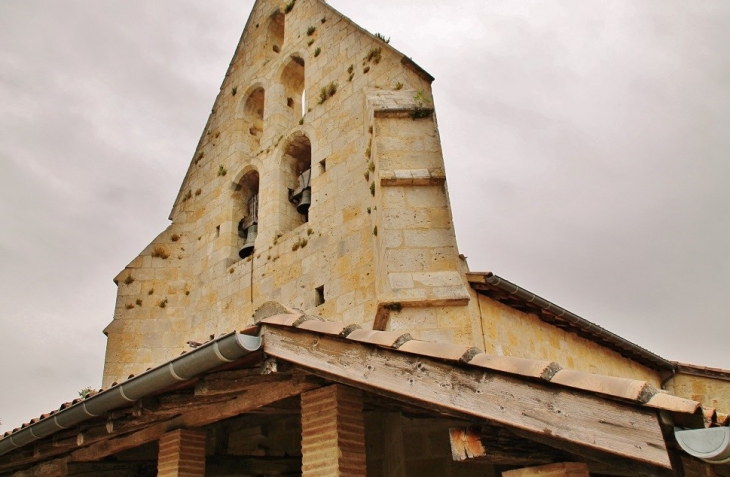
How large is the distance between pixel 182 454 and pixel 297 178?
223 inches

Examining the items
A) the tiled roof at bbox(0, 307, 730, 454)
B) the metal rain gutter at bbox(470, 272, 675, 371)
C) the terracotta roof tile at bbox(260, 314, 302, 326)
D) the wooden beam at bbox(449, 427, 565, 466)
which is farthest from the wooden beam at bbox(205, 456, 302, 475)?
the wooden beam at bbox(449, 427, 565, 466)

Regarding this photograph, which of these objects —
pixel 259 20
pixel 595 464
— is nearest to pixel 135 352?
pixel 259 20

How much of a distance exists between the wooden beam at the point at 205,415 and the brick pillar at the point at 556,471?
1523mm

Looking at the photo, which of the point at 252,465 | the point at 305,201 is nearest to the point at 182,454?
the point at 252,465

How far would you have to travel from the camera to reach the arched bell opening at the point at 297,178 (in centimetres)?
932

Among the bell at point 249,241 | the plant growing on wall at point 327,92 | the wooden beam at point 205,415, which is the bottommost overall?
the wooden beam at point 205,415

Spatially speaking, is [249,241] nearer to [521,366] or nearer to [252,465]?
[252,465]

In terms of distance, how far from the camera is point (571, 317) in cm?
862

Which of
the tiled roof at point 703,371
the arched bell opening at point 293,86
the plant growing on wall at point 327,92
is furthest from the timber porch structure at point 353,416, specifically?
the tiled roof at point 703,371

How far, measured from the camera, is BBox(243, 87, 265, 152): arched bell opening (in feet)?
37.0

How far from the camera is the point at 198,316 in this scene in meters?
9.81

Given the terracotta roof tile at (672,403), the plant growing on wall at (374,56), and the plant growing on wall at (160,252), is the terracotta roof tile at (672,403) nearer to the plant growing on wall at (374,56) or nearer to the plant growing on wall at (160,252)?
the plant growing on wall at (374,56)

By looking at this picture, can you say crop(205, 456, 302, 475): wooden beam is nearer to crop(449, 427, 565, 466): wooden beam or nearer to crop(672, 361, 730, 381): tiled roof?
crop(449, 427, 565, 466): wooden beam

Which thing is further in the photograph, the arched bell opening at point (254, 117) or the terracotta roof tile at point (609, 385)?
the arched bell opening at point (254, 117)
